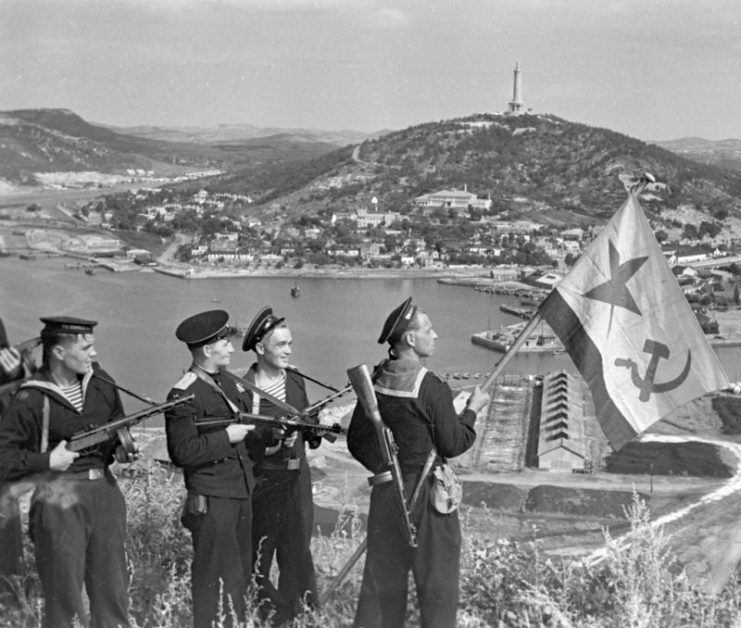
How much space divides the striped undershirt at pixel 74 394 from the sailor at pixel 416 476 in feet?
2.25

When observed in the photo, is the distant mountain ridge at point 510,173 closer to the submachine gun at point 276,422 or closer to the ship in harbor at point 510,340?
the ship in harbor at point 510,340

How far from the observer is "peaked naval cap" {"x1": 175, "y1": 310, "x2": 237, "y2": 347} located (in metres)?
2.46

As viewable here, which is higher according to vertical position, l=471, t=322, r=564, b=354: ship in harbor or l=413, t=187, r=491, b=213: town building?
l=413, t=187, r=491, b=213: town building

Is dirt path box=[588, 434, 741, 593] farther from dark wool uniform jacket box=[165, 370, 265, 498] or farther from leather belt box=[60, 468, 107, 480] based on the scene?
leather belt box=[60, 468, 107, 480]

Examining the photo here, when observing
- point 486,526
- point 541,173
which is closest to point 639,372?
point 486,526

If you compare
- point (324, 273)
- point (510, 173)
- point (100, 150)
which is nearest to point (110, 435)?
point (324, 273)

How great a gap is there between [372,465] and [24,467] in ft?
2.63

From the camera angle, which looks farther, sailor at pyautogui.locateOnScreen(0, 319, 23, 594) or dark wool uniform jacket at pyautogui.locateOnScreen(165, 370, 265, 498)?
sailor at pyautogui.locateOnScreen(0, 319, 23, 594)

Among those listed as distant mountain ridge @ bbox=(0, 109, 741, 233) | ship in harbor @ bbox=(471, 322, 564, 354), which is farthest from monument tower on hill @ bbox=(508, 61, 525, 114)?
ship in harbor @ bbox=(471, 322, 564, 354)

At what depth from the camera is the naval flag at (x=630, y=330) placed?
9.10 ft

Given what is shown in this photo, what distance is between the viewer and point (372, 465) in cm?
242

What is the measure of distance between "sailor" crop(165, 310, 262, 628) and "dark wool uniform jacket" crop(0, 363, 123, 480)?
177mm

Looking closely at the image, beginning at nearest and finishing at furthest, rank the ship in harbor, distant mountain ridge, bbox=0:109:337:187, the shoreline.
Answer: distant mountain ridge, bbox=0:109:337:187, the ship in harbor, the shoreline

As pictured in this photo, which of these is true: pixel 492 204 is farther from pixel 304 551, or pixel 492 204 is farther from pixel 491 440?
pixel 304 551
